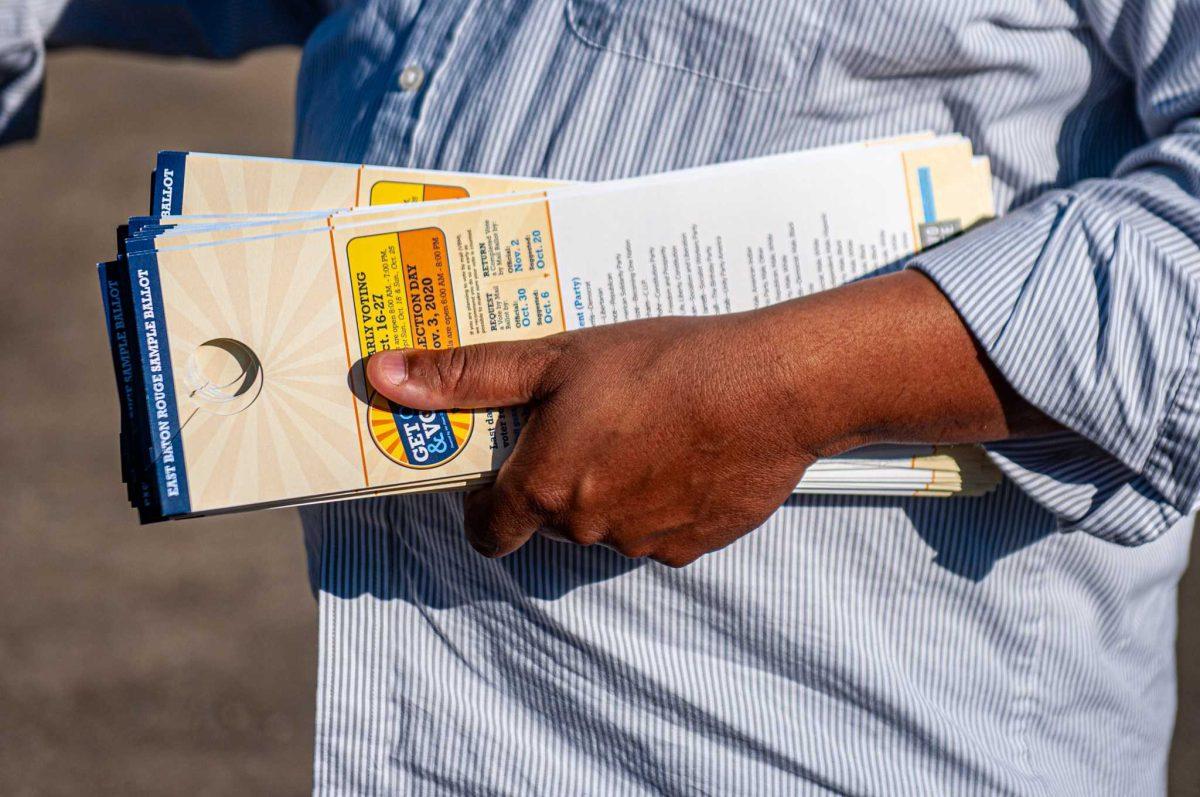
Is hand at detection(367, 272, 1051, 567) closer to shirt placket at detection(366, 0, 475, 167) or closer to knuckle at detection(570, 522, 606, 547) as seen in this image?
knuckle at detection(570, 522, 606, 547)

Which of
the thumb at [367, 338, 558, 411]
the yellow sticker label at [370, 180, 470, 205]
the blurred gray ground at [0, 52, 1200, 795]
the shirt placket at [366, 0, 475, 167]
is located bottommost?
the blurred gray ground at [0, 52, 1200, 795]

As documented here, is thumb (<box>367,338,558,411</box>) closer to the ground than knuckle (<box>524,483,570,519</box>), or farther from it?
farther from it

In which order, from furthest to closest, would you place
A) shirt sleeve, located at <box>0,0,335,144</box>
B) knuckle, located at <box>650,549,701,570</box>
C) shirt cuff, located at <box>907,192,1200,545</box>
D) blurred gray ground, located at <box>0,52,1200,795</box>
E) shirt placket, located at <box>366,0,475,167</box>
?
blurred gray ground, located at <box>0,52,1200,795</box> < shirt sleeve, located at <box>0,0,335,144</box> < shirt placket, located at <box>366,0,475,167</box> < knuckle, located at <box>650,549,701,570</box> < shirt cuff, located at <box>907,192,1200,545</box>

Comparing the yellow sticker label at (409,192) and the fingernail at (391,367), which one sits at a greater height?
the yellow sticker label at (409,192)

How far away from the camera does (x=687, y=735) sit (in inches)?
39.3

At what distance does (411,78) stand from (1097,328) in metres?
0.75

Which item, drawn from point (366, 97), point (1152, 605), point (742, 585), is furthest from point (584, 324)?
point (1152, 605)

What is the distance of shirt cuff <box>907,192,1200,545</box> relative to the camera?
770mm

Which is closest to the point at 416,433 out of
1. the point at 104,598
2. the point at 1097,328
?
the point at 1097,328

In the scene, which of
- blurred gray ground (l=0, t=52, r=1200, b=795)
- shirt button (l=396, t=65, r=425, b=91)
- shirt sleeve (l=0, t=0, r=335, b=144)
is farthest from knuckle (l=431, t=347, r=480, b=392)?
blurred gray ground (l=0, t=52, r=1200, b=795)

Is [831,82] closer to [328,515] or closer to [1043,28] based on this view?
[1043,28]

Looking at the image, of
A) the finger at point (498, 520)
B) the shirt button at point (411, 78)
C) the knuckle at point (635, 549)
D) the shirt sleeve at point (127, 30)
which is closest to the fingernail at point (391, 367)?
the finger at point (498, 520)

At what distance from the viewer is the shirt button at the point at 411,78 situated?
1.05 m

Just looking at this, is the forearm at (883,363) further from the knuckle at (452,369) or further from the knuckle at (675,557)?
the knuckle at (452,369)
